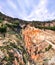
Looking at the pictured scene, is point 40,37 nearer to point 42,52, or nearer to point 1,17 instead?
point 42,52

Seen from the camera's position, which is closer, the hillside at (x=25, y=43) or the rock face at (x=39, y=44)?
the hillside at (x=25, y=43)

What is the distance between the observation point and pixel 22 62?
7388 cm

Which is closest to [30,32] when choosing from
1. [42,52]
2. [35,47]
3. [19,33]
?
[19,33]

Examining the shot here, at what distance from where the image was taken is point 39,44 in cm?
8325

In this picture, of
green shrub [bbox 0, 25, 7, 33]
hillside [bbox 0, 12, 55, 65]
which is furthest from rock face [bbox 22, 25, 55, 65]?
green shrub [bbox 0, 25, 7, 33]

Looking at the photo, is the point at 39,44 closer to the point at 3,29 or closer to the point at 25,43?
the point at 25,43

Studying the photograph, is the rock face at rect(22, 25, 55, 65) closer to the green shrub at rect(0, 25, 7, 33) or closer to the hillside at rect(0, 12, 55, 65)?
the hillside at rect(0, 12, 55, 65)

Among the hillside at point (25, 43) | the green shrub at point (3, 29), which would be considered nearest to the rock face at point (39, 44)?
the hillside at point (25, 43)

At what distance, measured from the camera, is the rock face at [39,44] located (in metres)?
75.1

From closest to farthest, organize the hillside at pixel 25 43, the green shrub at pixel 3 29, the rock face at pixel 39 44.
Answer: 1. the hillside at pixel 25 43
2. the rock face at pixel 39 44
3. the green shrub at pixel 3 29

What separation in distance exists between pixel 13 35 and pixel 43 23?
20569 mm

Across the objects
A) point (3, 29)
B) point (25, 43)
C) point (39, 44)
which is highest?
Answer: point (3, 29)

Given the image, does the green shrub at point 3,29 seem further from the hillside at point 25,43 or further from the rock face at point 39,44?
the rock face at point 39,44

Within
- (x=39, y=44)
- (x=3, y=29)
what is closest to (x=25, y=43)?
(x=39, y=44)
